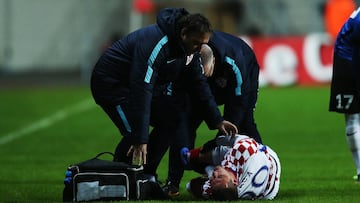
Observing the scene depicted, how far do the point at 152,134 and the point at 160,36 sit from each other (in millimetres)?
1285

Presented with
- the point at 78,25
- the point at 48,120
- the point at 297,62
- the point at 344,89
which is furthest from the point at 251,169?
the point at 78,25

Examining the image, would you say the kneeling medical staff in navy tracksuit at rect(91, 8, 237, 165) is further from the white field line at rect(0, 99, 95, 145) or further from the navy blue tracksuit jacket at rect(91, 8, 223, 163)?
the white field line at rect(0, 99, 95, 145)

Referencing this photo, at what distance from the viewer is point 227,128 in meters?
9.51

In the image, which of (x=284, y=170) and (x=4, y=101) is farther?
(x=4, y=101)

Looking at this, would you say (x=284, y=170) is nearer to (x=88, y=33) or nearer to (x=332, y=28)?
(x=332, y=28)

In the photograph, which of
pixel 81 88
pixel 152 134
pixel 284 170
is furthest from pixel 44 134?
pixel 81 88

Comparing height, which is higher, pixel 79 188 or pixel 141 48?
pixel 141 48

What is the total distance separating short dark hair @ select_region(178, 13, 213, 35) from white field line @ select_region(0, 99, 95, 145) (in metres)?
7.72

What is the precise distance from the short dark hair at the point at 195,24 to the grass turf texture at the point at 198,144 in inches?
65.5

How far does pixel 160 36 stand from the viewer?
899 cm

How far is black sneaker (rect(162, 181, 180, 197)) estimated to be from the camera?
977cm

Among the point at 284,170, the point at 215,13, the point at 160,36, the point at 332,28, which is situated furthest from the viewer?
the point at 215,13

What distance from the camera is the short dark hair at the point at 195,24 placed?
8734mm

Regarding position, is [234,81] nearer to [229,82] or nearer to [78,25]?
[229,82]
